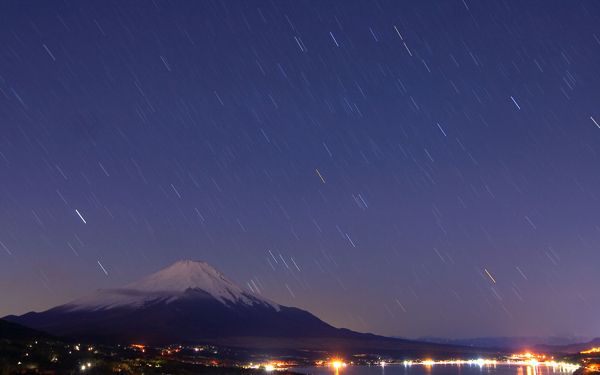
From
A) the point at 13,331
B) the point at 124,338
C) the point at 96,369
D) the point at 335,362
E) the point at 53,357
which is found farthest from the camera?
the point at 124,338

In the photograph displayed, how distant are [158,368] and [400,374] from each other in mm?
58241

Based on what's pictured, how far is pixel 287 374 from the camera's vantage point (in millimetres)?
90750

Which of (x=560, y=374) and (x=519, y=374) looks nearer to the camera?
(x=560, y=374)

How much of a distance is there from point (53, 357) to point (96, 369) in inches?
480

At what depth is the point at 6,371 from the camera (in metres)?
52.2

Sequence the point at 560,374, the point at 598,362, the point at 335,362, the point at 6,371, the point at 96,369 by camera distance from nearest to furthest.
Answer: the point at 6,371 → the point at 96,369 → the point at 560,374 → the point at 598,362 → the point at 335,362

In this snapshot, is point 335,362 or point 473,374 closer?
point 473,374

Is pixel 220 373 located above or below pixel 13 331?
below

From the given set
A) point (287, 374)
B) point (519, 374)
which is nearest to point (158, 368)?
point (287, 374)

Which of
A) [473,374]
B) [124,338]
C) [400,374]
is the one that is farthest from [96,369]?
[124,338]

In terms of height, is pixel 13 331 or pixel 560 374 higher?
pixel 13 331

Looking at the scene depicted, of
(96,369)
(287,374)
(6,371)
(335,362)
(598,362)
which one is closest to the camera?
(6,371)

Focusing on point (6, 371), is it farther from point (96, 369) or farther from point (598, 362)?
point (598, 362)

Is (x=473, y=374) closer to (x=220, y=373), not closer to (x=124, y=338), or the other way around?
(x=220, y=373)
